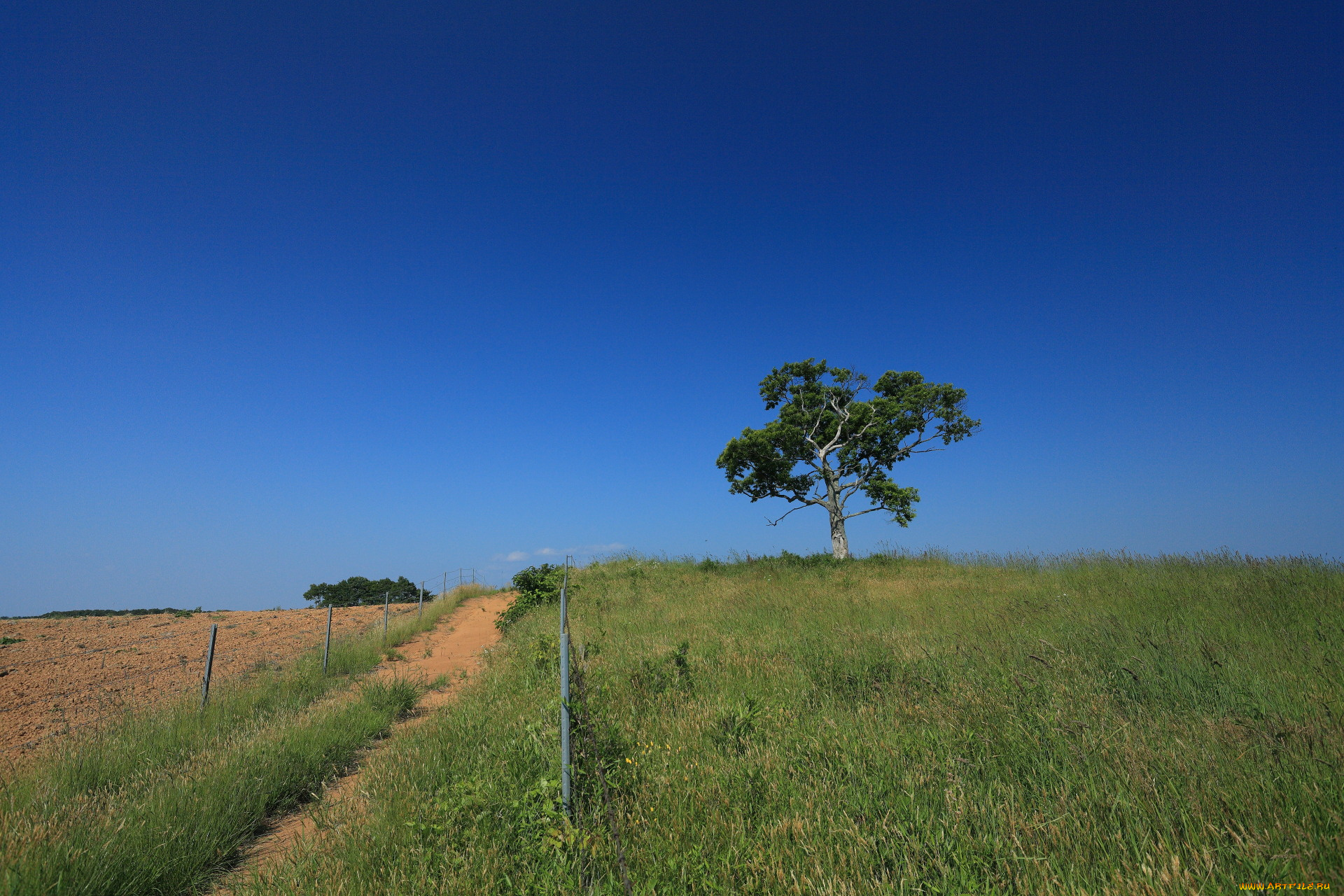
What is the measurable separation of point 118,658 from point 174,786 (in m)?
12.1

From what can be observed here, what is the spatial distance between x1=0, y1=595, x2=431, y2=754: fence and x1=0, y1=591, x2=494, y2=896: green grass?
1488 mm

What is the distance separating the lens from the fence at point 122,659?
8430 mm

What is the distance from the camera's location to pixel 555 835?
3.34 metres

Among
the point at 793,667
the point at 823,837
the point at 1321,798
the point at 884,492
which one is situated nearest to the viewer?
the point at 1321,798

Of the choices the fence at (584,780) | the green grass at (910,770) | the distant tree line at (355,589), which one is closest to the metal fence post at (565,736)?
the fence at (584,780)

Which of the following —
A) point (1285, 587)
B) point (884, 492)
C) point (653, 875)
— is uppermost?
point (884, 492)

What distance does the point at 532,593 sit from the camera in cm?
1892

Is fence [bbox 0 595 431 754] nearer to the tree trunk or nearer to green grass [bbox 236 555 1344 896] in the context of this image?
green grass [bbox 236 555 1344 896]

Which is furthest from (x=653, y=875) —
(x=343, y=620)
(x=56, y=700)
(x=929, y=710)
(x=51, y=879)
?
(x=343, y=620)

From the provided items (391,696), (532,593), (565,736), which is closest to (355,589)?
(532,593)

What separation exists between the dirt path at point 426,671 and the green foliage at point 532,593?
613 mm

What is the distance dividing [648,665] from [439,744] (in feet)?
9.10

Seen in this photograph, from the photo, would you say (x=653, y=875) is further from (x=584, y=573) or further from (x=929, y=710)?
(x=584, y=573)

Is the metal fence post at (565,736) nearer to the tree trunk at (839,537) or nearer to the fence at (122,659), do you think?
the fence at (122,659)
